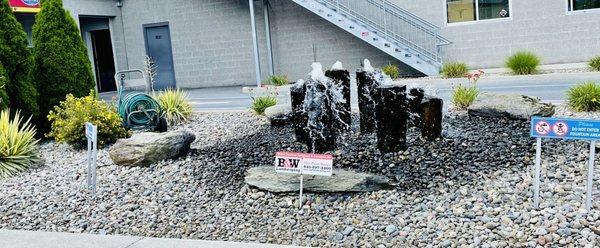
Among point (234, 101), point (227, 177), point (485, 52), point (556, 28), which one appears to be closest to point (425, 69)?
point (485, 52)

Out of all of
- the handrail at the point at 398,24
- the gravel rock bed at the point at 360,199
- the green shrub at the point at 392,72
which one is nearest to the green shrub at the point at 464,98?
the gravel rock bed at the point at 360,199

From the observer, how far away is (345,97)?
302 inches

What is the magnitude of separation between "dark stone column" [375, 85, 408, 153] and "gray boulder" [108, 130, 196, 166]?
2513 millimetres

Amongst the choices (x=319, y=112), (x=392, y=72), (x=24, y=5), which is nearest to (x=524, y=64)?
(x=392, y=72)

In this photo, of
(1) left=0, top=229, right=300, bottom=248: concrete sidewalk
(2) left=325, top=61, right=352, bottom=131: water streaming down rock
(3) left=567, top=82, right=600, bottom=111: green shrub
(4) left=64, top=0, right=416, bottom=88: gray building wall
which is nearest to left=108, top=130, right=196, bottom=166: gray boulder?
(1) left=0, top=229, right=300, bottom=248: concrete sidewalk

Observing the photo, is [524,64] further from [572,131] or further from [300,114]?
[572,131]

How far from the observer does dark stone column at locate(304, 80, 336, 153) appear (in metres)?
6.96

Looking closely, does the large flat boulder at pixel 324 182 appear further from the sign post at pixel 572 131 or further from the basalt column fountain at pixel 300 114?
the sign post at pixel 572 131

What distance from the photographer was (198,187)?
640cm

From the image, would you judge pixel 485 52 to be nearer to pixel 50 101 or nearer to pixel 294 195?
pixel 50 101

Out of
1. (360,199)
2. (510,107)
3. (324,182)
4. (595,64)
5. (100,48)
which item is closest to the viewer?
(360,199)

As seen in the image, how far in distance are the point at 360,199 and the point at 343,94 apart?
233 cm

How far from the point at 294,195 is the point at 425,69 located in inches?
463

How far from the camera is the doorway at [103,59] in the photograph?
2261 cm
